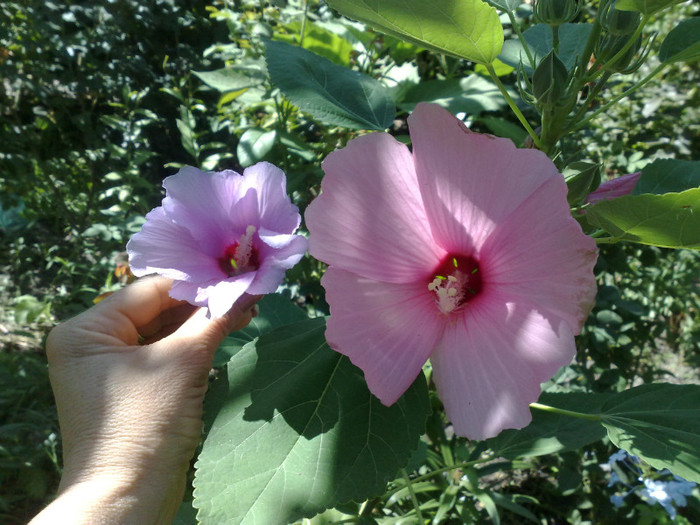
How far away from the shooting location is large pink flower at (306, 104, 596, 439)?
60cm

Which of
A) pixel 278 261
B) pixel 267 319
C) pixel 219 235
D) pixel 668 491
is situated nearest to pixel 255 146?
pixel 267 319

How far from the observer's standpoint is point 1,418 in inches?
102

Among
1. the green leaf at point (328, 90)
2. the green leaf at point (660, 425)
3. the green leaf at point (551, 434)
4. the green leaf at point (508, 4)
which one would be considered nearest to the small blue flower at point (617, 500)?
the green leaf at point (551, 434)

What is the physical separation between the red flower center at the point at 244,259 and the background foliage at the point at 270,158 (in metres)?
0.12

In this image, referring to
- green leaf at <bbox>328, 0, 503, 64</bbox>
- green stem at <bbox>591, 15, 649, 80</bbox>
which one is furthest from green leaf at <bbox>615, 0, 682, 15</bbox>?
green leaf at <bbox>328, 0, 503, 64</bbox>

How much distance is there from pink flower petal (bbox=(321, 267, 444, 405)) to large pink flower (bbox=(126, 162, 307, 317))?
0.13 meters

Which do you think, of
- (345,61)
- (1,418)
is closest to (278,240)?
(345,61)

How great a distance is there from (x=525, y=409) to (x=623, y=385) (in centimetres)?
152

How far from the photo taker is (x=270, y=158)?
159 centimetres

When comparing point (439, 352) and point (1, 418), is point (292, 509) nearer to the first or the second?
point (439, 352)

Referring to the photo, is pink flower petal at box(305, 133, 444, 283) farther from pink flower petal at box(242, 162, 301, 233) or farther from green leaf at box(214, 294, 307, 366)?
green leaf at box(214, 294, 307, 366)

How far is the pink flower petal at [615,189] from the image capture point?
77 centimetres

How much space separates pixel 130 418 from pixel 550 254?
0.71m

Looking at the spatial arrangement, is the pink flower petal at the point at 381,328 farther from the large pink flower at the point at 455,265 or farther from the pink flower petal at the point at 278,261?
the pink flower petal at the point at 278,261
